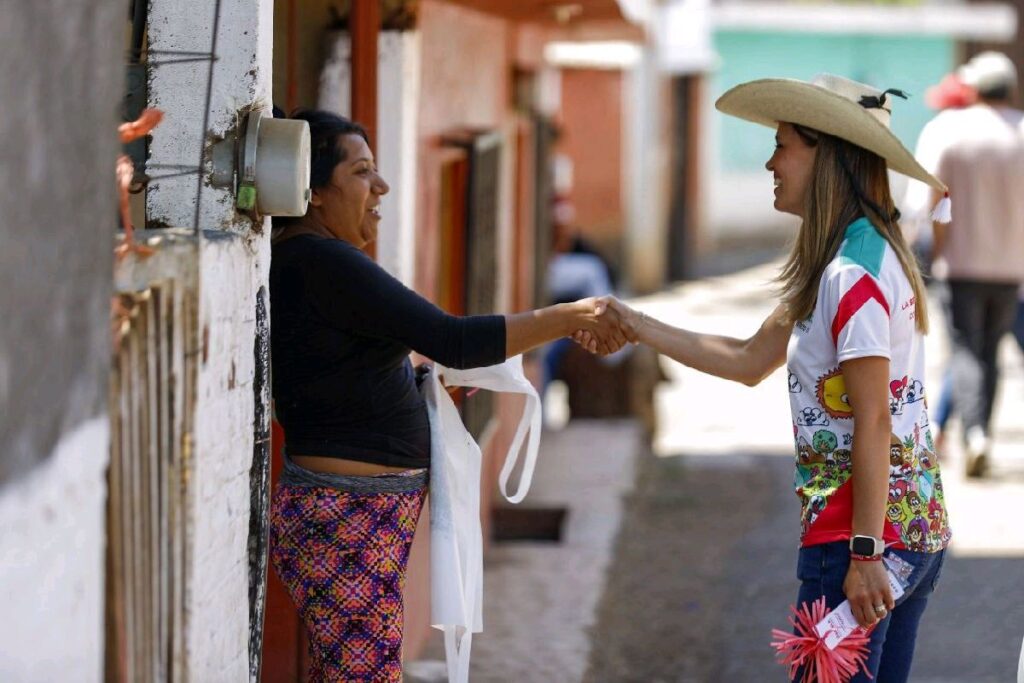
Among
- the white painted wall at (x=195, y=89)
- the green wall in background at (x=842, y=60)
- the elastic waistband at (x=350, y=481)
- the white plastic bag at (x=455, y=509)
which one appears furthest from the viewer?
the green wall in background at (x=842, y=60)

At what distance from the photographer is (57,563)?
218 centimetres

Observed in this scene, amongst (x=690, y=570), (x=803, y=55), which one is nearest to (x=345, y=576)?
(x=690, y=570)

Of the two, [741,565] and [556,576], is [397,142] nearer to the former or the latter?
[556,576]

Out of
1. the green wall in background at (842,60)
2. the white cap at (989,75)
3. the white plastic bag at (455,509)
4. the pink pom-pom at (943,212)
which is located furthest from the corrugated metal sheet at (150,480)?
the green wall in background at (842,60)

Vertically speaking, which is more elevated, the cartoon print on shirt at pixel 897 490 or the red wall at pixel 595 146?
the red wall at pixel 595 146

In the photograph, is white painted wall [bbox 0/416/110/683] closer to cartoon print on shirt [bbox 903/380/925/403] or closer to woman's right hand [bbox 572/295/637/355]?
woman's right hand [bbox 572/295/637/355]

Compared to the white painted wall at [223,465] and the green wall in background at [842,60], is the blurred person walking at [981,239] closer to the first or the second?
the white painted wall at [223,465]

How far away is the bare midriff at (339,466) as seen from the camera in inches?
134

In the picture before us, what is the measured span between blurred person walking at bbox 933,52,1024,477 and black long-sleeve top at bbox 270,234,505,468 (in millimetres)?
4978

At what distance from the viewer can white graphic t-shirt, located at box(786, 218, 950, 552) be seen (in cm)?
323

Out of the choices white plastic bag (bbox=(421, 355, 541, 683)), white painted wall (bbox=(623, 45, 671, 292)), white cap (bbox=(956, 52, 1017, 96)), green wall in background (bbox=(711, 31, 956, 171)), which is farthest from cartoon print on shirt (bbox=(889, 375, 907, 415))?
green wall in background (bbox=(711, 31, 956, 171))

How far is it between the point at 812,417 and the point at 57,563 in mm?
1693

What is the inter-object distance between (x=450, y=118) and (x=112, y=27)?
13.0 feet

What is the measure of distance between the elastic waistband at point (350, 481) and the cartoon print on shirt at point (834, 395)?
0.90m
